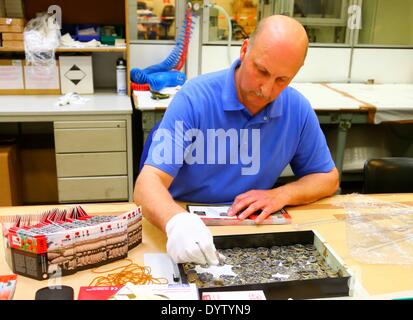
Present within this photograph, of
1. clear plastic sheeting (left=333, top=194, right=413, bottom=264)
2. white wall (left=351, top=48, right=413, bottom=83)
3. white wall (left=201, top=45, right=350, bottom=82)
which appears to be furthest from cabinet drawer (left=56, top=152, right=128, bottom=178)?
white wall (left=351, top=48, right=413, bottom=83)

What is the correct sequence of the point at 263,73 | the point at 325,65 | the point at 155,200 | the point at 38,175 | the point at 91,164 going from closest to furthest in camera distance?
the point at 155,200
the point at 263,73
the point at 91,164
the point at 38,175
the point at 325,65

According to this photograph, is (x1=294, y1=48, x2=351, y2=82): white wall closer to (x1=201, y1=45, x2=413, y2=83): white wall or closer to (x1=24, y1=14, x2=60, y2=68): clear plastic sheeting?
(x1=201, y1=45, x2=413, y2=83): white wall

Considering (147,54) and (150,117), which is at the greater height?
(147,54)

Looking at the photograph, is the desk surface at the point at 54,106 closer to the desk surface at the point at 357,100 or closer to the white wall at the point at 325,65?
the desk surface at the point at 357,100

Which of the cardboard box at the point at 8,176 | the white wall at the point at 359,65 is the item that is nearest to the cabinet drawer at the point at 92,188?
the cardboard box at the point at 8,176

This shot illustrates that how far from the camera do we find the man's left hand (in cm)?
126

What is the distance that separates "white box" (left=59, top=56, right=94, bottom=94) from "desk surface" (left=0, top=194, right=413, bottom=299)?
5.67 feet

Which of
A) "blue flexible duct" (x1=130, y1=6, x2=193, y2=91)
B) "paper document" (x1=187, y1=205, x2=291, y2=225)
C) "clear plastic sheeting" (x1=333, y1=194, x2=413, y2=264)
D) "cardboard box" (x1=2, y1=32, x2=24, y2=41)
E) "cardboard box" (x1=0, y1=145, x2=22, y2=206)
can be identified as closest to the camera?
"clear plastic sheeting" (x1=333, y1=194, x2=413, y2=264)

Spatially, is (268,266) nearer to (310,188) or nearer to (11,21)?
(310,188)

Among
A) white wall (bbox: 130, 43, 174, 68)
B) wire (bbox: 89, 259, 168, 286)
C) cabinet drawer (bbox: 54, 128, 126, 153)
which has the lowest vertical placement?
cabinet drawer (bbox: 54, 128, 126, 153)

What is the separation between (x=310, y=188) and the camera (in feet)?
4.67

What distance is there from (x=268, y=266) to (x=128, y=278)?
1.08 feet

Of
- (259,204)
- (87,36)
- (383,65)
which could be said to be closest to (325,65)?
(383,65)
